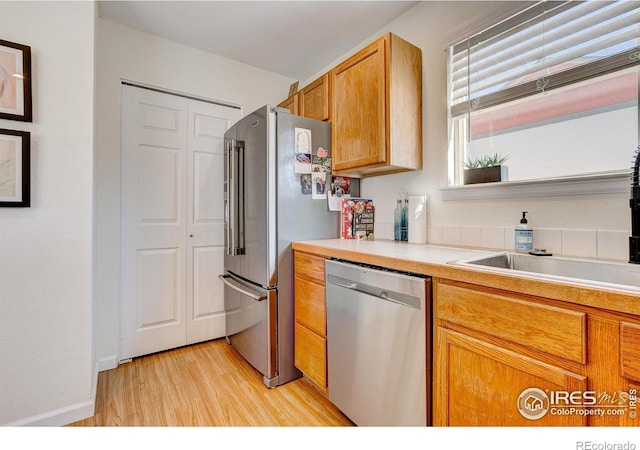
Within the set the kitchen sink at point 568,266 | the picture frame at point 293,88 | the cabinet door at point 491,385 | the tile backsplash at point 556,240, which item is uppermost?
the picture frame at point 293,88

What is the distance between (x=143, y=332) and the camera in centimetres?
233

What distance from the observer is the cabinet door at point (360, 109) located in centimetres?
178

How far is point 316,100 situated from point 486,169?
1.35 meters

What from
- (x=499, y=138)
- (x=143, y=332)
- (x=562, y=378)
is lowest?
(x=143, y=332)

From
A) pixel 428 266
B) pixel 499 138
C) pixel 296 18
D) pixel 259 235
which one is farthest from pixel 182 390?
pixel 296 18

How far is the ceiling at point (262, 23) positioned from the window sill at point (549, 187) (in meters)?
1.35

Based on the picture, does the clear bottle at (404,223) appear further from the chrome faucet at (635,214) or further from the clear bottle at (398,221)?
the chrome faucet at (635,214)

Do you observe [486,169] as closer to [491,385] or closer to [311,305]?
[491,385]

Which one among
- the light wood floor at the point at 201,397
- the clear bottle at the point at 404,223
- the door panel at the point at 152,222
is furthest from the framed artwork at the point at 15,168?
the clear bottle at the point at 404,223

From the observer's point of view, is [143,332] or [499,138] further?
[143,332]

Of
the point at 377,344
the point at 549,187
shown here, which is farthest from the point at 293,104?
the point at 377,344

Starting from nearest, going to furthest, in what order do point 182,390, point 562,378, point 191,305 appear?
point 562,378 < point 182,390 < point 191,305
